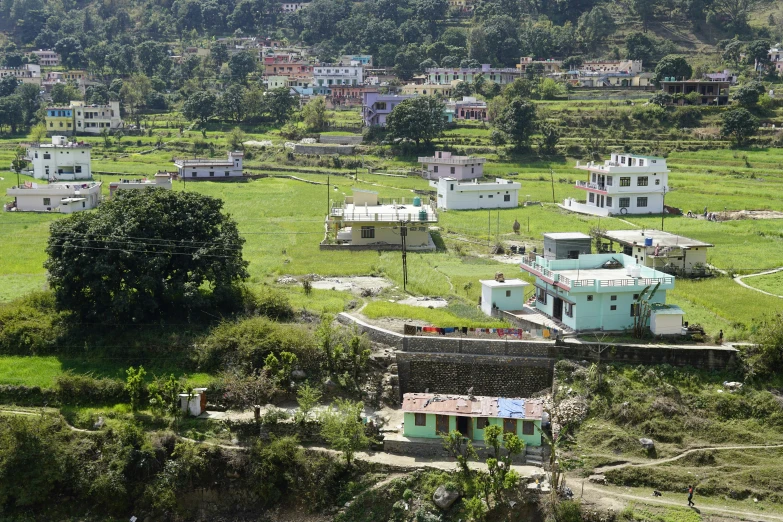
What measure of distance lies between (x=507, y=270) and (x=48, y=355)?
14.9m

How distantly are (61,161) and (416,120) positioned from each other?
21.6 meters

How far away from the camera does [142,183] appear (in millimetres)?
46312

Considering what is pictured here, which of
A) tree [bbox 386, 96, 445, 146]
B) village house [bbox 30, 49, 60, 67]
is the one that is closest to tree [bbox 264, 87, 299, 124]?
tree [bbox 386, 96, 445, 146]

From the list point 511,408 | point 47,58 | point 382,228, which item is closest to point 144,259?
point 511,408

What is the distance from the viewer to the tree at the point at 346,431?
2023 centimetres

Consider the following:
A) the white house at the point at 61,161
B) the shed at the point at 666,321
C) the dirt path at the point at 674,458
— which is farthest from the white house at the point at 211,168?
the dirt path at the point at 674,458

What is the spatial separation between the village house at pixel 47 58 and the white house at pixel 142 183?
169 feet

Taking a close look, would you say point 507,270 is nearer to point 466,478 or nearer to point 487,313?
point 487,313

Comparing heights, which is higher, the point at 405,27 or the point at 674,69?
the point at 405,27

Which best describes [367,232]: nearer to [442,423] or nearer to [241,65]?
[442,423]

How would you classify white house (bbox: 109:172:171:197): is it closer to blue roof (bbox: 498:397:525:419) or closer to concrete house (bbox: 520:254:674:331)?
concrete house (bbox: 520:254:674:331)

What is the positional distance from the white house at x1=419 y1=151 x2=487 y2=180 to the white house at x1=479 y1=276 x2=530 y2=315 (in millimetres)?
26627

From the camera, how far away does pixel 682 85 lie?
6462 centimetres

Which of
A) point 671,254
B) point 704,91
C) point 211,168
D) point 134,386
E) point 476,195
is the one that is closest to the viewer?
point 134,386
